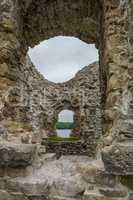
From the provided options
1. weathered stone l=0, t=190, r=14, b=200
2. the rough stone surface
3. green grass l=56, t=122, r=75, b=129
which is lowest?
weathered stone l=0, t=190, r=14, b=200

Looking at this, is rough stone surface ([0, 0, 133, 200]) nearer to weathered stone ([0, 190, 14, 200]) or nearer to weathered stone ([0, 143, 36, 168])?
weathered stone ([0, 190, 14, 200])

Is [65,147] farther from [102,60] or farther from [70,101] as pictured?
[102,60]

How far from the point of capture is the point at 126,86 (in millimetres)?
2613

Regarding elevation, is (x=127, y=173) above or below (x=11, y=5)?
below

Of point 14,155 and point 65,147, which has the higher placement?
point 14,155

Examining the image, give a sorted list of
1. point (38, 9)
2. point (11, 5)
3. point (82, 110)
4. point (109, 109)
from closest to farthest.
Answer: point (109, 109) → point (11, 5) → point (38, 9) → point (82, 110)

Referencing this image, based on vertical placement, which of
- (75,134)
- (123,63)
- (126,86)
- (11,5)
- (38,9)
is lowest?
(75,134)

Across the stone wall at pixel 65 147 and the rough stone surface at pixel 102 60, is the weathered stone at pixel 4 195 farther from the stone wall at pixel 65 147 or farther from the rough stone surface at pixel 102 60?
the stone wall at pixel 65 147

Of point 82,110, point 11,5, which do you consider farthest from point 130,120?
point 82,110

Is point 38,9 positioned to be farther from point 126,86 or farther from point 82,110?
point 82,110

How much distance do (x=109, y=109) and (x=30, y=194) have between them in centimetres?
107

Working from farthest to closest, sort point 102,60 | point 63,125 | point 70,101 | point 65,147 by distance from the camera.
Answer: point 63,125, point 70,101, point 65,147, point 102,60

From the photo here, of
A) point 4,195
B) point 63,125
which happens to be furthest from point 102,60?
point 63,125

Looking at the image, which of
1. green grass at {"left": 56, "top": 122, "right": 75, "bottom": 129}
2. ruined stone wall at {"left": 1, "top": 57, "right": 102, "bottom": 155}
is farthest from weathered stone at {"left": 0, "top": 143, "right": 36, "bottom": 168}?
green grass at {"left": 56, "top": 122, "right": 75, "bottom": 129}
